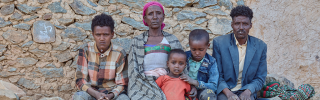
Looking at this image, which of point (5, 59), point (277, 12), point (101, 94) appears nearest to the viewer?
point (101, 94)

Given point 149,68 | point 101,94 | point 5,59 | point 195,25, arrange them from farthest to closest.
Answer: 1. point 195,25
2. point 5,59
3. point 149,68
4. point 101,94

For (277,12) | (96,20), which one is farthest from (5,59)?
(277,12)

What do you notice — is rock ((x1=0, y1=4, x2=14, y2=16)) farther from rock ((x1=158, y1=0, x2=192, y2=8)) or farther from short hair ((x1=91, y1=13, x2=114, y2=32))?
rock ((x1=158, y1=0, x2=192, y2=8))

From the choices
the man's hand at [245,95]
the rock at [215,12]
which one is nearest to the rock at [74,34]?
the rock at [215,12]

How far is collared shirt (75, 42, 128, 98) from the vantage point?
2.72m

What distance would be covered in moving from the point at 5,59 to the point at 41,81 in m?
0.54

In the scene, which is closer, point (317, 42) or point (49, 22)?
point (49, 22)

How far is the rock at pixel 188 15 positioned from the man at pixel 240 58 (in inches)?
34.2

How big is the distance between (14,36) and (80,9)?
36.6 inches

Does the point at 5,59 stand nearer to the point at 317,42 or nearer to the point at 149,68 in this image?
the point at 149,68

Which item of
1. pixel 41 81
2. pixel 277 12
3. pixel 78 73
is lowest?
pixel 41 81

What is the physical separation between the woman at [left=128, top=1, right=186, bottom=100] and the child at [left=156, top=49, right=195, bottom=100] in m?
0.09

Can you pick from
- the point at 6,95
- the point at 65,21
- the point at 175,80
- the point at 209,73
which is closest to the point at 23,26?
the point at 65,21

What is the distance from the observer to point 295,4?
156 inches
